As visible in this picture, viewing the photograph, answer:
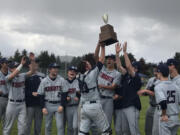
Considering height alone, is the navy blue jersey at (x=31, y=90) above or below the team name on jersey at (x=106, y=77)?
below

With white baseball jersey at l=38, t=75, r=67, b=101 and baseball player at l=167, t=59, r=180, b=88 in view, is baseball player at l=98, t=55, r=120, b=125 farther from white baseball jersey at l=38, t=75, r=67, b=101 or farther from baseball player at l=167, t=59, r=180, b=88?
baseball player at l=167, t=59, r=180, b=88

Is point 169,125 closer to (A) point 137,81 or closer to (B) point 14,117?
(A) point 137,81

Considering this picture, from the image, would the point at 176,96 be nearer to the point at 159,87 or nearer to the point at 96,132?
the point at 159,87

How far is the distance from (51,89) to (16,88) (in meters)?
0.96

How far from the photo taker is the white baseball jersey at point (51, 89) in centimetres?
632

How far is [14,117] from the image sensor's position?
6.30m

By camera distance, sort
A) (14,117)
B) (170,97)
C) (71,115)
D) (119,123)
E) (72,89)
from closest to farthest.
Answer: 1. (170,97)
2. (119,123)
3. (14,117)
4. (71,115)
5. (72,89)

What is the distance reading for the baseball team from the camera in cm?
527

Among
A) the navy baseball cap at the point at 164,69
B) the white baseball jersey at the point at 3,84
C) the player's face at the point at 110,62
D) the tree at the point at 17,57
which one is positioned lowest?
the white baseball jersey at the point at 3,84

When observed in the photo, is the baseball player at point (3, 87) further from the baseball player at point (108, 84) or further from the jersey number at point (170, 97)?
the jersey number at point (170, 97)

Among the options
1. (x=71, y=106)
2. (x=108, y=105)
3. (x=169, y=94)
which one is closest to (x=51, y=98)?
(x=71, y=106)

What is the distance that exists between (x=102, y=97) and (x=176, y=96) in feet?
6.66

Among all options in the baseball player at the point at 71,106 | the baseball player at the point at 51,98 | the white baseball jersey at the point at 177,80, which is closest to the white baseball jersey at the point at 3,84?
the baseball player at the point at 51,98

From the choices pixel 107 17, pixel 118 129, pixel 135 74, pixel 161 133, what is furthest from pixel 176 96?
pixel 107 17
